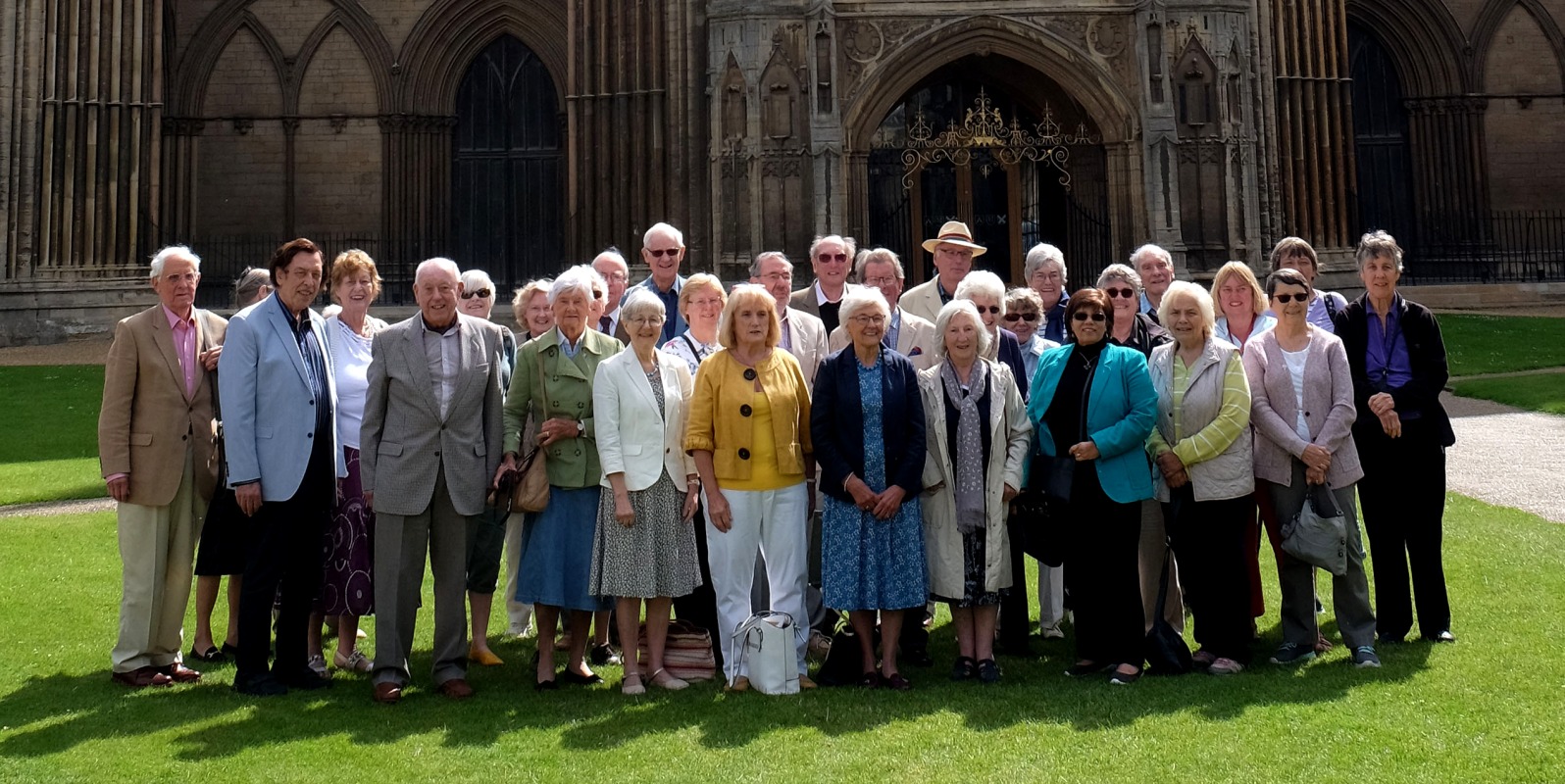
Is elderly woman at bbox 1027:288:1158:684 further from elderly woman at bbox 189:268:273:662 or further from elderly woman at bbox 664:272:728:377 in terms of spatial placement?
elderly woman at bbox 189:268:273:662

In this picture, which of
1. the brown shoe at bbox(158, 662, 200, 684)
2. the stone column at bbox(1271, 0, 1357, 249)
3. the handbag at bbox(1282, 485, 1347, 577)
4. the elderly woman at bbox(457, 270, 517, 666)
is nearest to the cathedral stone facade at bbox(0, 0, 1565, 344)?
the stone column at bbox(1271, 0, 1357, 249)

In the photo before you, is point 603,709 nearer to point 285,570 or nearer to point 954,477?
point 285,570

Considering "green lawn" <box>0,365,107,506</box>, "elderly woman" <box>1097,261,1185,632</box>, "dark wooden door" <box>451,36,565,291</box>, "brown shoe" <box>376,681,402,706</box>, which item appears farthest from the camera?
"dark wooden door" <box>451,36,565,291</box>

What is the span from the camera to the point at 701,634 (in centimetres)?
611

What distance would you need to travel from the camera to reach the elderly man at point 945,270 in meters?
7.26

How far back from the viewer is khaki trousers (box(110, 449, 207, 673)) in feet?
19.5

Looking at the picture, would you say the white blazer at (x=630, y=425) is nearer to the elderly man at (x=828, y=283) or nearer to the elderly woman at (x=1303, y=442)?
the elderly man at (x=828, y=283)

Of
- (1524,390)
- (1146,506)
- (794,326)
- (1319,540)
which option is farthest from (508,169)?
(1319,540)

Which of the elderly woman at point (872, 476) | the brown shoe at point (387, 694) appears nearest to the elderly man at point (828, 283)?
the elderly woman at point (872, 476)

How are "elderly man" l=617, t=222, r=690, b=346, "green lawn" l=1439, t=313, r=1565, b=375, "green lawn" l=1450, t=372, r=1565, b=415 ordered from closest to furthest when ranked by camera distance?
1. "elderly man" l=617, t=222, r=690, b=346
2. "green lawn" l=1450, t=372, r=1565, b=415
3. "green lawn" l=1439, t=313, r=1565, b=375

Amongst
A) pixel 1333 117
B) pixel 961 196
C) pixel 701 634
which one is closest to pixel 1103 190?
pixel 961 196

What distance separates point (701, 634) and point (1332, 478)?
2.96 meters

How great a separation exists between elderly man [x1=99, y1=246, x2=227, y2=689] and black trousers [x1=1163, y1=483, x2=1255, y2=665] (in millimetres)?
4482

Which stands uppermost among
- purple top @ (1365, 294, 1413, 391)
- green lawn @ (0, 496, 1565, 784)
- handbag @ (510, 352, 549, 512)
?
purple top @ (1365, 294, 1413, 391)
